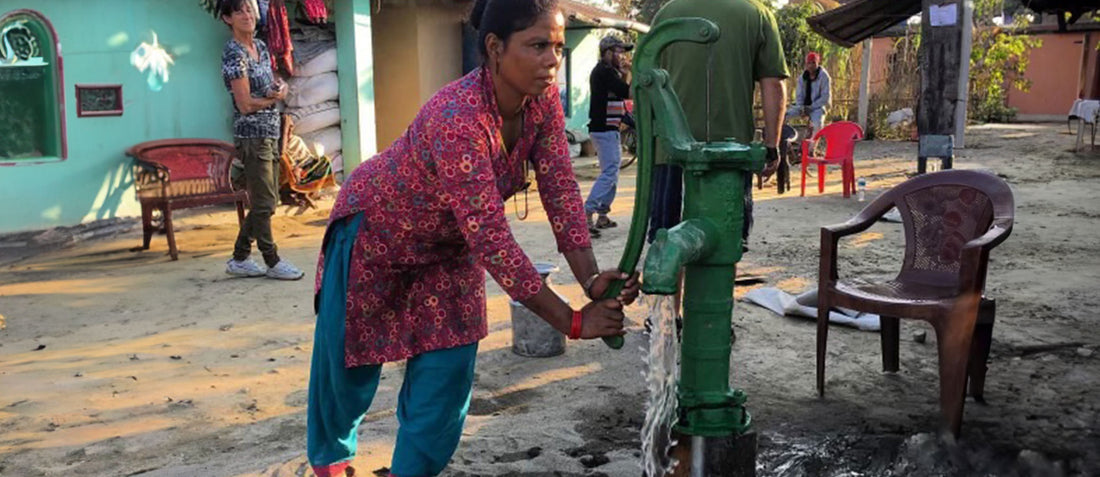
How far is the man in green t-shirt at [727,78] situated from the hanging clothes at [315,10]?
498cm

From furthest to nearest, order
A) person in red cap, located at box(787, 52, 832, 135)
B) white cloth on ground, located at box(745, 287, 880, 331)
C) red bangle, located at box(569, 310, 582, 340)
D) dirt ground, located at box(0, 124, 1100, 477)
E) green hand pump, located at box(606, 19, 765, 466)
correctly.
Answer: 1. person in red cap, located at box(787, 52, 832, 135)
2. white cloth on ground, located at box(745, 287, 880, 331)
3. dirt ground, located at box(0, 124, 1100, 477)
4. red bangle, located at box(569, 310, 582, 340)
5. green hand pump, located at box(606, 19, 765, 466)

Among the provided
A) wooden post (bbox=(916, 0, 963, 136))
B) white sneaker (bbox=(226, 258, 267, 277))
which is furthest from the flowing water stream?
wooden post (bbox=(916, 0, 963, 136))

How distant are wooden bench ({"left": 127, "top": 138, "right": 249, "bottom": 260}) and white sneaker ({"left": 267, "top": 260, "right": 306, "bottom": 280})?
1.02 meters

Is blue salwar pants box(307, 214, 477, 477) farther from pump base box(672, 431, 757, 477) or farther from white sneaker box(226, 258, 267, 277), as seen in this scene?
white sneaker box(226, 258, 267, 277)

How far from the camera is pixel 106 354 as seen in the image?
14.4 ft

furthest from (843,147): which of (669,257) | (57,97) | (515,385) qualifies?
(669,257)

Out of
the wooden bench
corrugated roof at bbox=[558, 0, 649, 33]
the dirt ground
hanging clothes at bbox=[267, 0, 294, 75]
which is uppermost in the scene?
corrugated roof at bbox=[558, 0, 649, 33]

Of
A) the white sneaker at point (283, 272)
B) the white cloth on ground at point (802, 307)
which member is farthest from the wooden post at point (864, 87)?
the white sneaker at point (283, 272)

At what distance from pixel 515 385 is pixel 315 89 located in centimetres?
552

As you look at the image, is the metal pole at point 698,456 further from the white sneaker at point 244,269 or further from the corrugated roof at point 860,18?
the corrugated roof at point 860,18

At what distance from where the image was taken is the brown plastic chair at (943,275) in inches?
120

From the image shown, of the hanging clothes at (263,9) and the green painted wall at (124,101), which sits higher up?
the hanging clothes at (263,9)

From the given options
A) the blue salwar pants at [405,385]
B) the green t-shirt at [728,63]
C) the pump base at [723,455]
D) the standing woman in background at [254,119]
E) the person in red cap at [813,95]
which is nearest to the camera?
the pump base at [723,455]

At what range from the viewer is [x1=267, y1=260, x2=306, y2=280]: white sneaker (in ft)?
19.2
